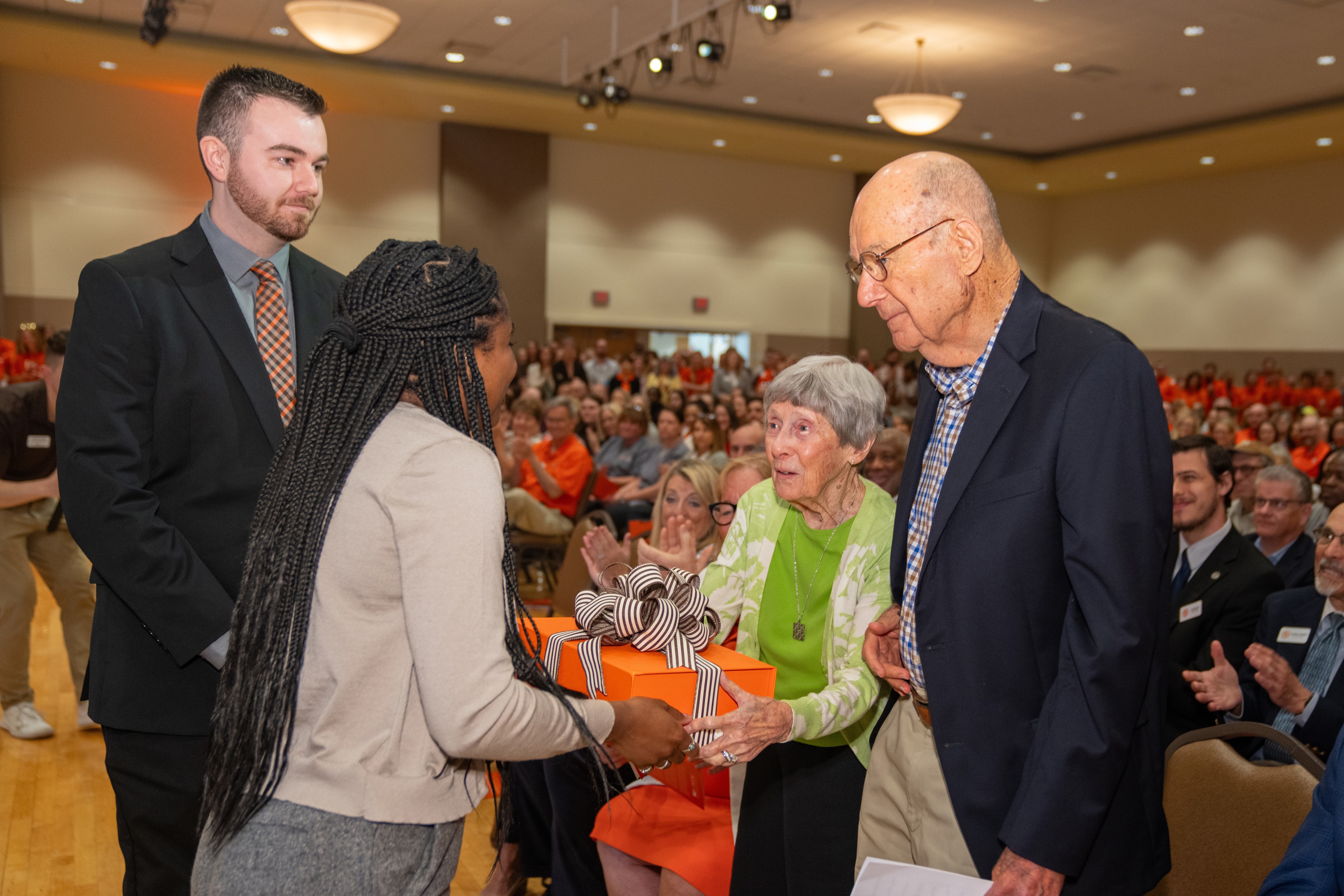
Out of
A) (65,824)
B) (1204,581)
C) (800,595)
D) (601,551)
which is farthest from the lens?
(65,824)

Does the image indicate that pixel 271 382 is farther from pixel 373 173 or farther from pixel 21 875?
pixel 373 173

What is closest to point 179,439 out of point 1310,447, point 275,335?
point 275,335

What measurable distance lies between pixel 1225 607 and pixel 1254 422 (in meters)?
7.94

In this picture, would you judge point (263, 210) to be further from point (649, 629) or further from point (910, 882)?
point (910, 882)

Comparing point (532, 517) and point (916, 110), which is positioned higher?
point (916, 110)

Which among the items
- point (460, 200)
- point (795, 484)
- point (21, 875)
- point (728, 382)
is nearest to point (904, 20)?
point (728, 382)

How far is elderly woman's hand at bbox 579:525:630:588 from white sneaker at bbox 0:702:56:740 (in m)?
2.69

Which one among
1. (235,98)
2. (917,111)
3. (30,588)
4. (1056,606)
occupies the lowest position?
(30,588)

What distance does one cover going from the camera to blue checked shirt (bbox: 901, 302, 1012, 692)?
4.91 feet

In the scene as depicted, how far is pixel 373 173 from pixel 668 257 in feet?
16.4

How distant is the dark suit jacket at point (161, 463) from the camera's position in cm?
143

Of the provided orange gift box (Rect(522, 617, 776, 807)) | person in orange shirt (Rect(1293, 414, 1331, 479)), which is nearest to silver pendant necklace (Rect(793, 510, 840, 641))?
orange gift box (Rect(522, 617, 776, 807))

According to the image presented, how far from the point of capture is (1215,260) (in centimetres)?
1825

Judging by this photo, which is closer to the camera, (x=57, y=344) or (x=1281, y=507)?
(x=57, y=344)
